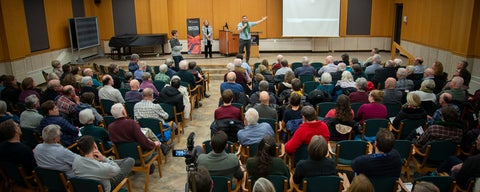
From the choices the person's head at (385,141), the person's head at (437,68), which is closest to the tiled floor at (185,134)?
Answer: the person's head at (385,141)

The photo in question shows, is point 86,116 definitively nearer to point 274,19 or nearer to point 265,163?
point 265,163

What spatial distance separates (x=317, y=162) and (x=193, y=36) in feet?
38.9

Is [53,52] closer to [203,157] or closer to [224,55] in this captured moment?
[224,55]

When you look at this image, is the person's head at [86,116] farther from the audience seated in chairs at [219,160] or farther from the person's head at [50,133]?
the audience seated in chairs at [219,160]

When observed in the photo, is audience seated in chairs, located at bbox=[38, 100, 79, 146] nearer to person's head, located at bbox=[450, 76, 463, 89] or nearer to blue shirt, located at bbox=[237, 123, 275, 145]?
blue shirt, located at bbox=[237, 123, 275, 145]

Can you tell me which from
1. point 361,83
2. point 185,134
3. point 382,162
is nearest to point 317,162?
point 382,162

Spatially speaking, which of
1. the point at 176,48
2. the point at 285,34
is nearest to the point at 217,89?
the point at 176,48

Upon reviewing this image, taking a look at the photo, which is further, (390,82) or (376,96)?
(390,82)

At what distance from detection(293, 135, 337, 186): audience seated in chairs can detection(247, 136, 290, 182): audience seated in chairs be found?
0.22 metres

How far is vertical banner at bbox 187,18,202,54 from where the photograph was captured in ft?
48.4

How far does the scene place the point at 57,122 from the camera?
207 inches

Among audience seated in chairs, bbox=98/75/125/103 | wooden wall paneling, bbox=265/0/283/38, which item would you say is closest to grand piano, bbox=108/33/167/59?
wooden wall paneling, bbox=265/0/283/38

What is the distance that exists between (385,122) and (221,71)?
319 inches

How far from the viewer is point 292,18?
15.4 meters
